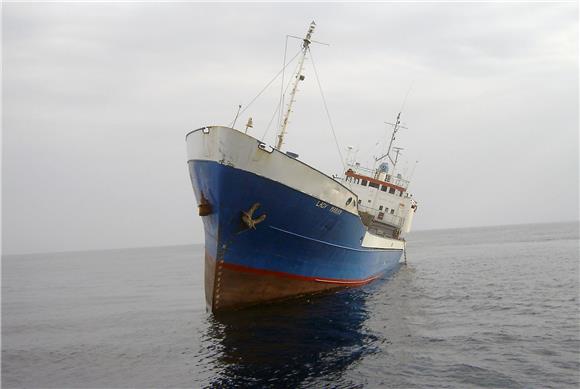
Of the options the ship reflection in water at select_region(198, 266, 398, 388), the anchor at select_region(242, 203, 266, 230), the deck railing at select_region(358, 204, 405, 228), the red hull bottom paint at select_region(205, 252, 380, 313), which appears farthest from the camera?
the deck railing at select_region(358, 204, 405, 228)

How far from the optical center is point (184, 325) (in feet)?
56.6

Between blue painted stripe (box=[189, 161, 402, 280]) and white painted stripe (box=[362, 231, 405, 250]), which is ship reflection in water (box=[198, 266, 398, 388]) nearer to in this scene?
blue painted stripe (box=[189, 161, 402, 280])

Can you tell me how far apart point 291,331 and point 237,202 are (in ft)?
16.1

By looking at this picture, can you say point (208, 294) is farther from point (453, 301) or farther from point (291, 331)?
point (453, 301)

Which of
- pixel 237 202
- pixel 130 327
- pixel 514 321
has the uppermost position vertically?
pixel 237 202

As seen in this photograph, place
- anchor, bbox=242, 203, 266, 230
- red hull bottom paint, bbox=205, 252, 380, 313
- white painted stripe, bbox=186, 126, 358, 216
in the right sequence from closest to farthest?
white painted stripe, bbox=186, 126, 358, 216 < anchor, bbox=242, 203, 266, 230 < red hull bottom paint, bbox=205, 252, 380, 313

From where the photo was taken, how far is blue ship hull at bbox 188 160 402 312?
554 inches

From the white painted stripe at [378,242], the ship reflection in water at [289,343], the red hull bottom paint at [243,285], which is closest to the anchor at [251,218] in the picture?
the red hull bottom paint at [243,285]

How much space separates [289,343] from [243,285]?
3473 mm

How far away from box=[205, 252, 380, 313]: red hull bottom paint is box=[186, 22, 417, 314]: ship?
4 centimetres

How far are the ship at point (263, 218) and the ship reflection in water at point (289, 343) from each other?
3.09ft

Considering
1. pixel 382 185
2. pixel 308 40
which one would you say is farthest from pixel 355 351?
pixel 382 185

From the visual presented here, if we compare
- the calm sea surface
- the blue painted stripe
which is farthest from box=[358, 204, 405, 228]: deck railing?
the blue painted stripe

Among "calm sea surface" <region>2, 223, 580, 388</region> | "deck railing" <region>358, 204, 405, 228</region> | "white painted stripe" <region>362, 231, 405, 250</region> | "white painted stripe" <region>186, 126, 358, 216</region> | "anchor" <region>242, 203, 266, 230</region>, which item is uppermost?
"white painted stripe" <region>186, 126, 358, 216</region>
